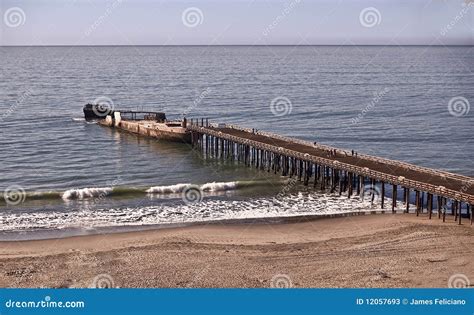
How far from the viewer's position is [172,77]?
16288 cm

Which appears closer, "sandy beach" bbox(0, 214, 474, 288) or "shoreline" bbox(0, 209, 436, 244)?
"sandy beach" bbox(0, 214, 474, 288)

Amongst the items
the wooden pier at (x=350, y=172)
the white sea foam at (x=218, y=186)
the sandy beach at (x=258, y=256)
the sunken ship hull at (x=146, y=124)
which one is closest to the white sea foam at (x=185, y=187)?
the white sea foam at (x=218, y=186)

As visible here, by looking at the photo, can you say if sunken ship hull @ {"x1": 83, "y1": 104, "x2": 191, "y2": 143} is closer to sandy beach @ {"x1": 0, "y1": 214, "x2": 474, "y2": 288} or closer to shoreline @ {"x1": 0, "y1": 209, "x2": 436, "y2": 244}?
shoreline @ {"x1": 0, "y1": 209, "x2": 436, "y2": 244}

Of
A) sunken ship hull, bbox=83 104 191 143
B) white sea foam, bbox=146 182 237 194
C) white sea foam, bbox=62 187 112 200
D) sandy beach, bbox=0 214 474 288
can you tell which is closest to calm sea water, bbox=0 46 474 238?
white sea foam, bbox=62 187 112 200

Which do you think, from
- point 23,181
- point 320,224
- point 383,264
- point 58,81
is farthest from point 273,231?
point 58,81

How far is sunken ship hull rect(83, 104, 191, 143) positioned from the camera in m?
68.7

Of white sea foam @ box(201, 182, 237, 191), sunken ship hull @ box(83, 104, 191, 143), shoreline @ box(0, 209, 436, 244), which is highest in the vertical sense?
sunken ship hull @ box(83, 104, 191, 143)

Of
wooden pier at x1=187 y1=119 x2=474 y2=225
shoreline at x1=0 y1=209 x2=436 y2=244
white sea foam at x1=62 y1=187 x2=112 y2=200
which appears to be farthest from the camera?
white sea foam at x1=62 y1=187 x2=112 y2=200

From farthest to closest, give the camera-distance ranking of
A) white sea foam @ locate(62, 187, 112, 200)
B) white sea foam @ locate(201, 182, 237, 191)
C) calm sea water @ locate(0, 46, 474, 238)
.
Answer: white sea foam @ locate(201, 182, 237, 191) → white sea foam @ locate(62, 187, 112, 200) → calm sea water @ locate(0, 46, 474, 238)

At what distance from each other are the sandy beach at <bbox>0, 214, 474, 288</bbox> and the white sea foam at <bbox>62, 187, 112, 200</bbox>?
10434mm

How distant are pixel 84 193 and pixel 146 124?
28442mm

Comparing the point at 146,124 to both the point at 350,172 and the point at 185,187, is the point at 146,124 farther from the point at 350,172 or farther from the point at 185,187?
the point at 350,172

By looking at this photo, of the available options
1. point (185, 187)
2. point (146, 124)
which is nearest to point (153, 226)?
point (185, 187)

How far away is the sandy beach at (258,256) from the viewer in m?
28.1
